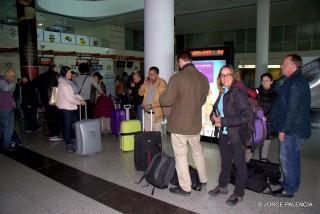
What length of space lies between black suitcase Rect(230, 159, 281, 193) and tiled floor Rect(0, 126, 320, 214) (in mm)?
101

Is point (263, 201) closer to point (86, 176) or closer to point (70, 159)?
point (86, 176)

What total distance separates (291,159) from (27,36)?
7628 millimetres

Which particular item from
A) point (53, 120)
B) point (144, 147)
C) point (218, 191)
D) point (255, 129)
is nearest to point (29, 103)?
point (53, 120)

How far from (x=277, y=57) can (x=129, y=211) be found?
57.9 feet

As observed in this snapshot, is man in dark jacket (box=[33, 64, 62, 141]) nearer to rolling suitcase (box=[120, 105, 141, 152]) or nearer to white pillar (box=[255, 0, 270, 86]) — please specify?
rolling suitcase (box=[120, 105, 141, 152])

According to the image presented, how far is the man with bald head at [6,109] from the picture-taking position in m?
4.93

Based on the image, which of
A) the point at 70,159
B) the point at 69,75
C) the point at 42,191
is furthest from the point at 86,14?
the point at 42,191

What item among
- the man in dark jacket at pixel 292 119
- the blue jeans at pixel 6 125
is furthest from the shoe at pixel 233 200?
the blue jeans at pixel 6 125

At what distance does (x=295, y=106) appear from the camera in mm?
2871

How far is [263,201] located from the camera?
3039 mm

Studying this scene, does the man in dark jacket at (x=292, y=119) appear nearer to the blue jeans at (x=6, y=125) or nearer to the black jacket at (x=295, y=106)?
the black jacket at (x=295, y=106)

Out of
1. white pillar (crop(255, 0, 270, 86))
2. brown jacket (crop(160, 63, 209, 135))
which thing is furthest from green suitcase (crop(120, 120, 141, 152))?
white pillar (crop(255, 0, 270, 86))

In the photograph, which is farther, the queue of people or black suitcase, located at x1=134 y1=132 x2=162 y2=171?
black suitcase, located at x1=134 y1=132 x2=162 y2=171

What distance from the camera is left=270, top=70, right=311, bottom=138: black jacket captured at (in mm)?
2877
